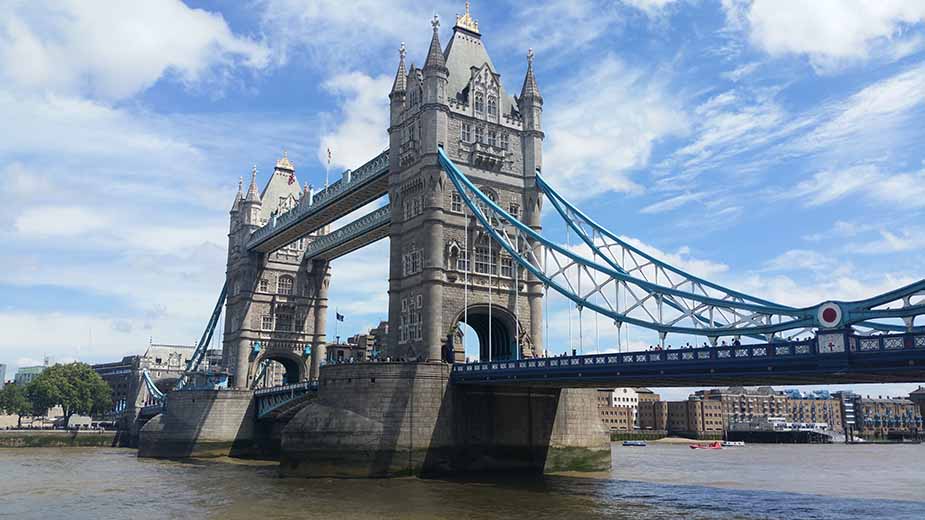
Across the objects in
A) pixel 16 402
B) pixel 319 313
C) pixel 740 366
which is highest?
pixel 319 313

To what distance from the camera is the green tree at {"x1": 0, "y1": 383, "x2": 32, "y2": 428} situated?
398ft

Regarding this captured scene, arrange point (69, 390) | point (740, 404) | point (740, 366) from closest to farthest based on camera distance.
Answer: point (740, 366) < point (69, 390) < point (740, 404)

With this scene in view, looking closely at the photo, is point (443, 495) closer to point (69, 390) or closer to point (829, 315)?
point (829, 315)

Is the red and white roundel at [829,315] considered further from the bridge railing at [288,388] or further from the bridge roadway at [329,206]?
the bridge railing at [288,388]

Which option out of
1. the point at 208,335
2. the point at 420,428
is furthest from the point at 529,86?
the point at 208,335

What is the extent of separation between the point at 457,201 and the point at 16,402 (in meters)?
95.6

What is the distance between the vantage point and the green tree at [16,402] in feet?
398

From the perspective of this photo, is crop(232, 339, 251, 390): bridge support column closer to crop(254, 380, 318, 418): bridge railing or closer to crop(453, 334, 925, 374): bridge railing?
crop(254, 380, 318, 418): bridge railing

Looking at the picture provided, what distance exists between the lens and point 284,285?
8862 cm

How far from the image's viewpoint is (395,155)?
60031mm

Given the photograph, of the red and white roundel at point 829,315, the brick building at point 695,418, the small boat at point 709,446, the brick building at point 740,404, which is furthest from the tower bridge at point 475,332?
the brick building at point 740,404

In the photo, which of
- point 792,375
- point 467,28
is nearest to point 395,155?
point 467,28

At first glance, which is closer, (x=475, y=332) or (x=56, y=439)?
(x=475, y=332)

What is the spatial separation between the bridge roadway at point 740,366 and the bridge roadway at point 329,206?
22394 millimetres
